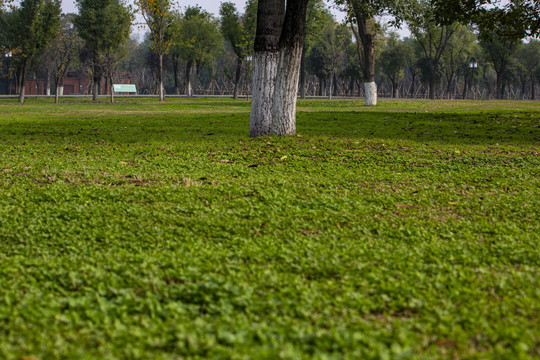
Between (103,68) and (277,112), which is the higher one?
(103,68)

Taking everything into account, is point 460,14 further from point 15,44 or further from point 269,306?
point 15,44

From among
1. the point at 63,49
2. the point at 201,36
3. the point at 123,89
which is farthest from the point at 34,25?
the point at 123,89

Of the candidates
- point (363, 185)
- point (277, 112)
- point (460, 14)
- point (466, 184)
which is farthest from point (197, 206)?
point (460, 14)

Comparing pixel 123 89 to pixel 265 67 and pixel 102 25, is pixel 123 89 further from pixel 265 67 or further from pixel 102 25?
pixel 265 67

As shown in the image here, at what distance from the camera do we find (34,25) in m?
36.7

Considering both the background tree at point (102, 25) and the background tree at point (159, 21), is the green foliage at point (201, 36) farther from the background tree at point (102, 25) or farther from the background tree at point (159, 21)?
the background tree at point (102, 25)

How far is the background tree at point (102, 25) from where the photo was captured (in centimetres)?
3944

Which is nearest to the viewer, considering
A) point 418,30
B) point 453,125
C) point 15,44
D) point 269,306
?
point 269,306

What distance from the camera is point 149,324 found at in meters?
2.73

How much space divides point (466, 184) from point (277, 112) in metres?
5.07

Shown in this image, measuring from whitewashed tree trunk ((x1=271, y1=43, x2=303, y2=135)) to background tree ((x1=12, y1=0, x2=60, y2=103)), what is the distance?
31.8m

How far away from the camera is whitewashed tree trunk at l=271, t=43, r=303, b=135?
412 inches

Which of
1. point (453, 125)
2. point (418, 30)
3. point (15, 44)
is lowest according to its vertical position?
point (453, 125)

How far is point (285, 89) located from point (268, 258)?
7181mm
